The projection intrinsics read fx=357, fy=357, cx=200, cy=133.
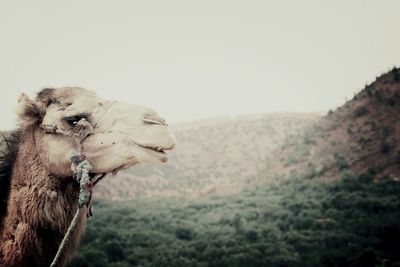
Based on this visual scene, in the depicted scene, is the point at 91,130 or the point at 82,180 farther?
the point at 91,130

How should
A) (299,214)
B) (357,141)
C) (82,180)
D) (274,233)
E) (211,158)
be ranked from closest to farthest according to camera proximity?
(82,180), (274,233), (299,214), (357,141), (211,158)

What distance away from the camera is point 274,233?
51.5ft

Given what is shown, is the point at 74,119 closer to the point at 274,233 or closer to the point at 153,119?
the point at 153,119

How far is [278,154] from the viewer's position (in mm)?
40094

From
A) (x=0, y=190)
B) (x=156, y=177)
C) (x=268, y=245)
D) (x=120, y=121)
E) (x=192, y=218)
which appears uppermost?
(x=120, y=121)

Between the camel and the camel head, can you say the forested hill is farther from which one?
the camel head

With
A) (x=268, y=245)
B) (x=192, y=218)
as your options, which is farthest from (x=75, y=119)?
(x=192, y=218)

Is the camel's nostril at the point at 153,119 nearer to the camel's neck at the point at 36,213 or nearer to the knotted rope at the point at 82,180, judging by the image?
the knotted rope at the point at 82,180

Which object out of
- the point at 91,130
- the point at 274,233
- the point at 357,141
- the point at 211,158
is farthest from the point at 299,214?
the point at 211,158

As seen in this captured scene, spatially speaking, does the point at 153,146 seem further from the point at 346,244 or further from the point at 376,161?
the point at 376,161

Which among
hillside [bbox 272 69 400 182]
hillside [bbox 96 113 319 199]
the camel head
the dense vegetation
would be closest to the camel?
the camel head

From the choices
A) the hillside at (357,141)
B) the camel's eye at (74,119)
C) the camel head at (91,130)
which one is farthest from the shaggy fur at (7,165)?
the hillside at (357,141)

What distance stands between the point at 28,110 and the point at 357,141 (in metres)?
30.4

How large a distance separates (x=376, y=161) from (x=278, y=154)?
14.9 meters
